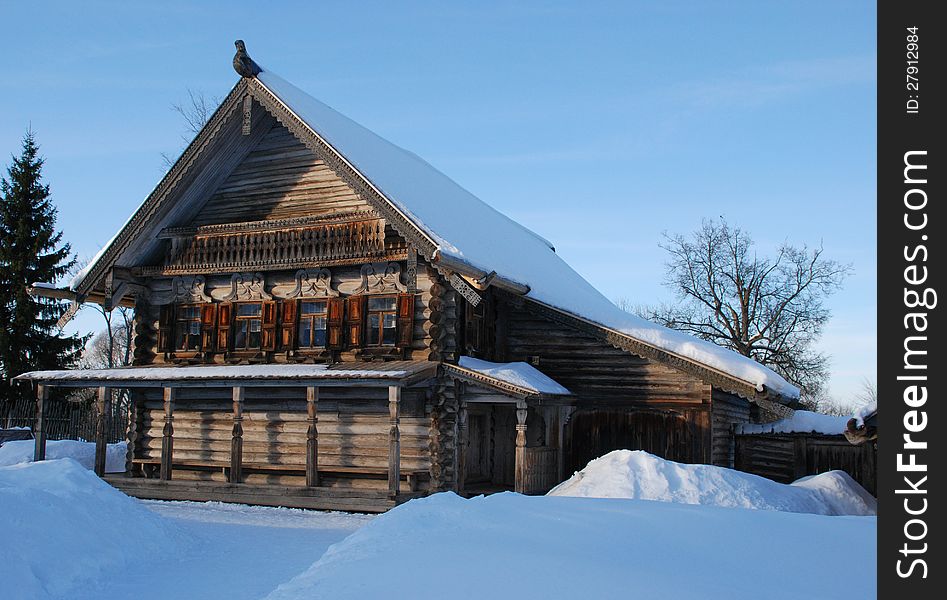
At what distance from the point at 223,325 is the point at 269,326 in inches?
60.3

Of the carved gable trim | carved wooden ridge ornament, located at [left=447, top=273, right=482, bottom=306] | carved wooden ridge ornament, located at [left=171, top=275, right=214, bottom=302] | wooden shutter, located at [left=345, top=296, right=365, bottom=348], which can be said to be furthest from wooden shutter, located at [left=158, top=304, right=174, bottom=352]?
carved wooden ridge ornament, located at [left=447, top=273, right=482, bottom=306]

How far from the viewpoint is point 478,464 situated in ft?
72.9

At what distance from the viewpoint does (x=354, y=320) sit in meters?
20.4

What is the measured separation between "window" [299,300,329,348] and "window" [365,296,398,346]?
1.26 m

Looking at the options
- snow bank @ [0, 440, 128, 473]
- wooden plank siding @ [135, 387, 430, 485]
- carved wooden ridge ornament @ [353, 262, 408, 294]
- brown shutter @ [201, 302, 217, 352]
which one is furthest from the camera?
snow bank @ [0, 440, 128, 473]

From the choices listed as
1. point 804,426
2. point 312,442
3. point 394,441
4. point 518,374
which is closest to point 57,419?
point 312,442

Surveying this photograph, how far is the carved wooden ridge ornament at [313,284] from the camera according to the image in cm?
2083

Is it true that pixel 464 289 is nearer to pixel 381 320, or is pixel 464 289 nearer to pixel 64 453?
pixel 381 320

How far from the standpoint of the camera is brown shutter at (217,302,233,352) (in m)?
22.0

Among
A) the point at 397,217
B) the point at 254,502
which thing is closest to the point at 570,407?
the point at 397,217

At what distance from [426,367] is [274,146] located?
25.3 feet

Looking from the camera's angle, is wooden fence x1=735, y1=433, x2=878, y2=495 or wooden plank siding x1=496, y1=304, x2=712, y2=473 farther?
wooden fence x1=735, y1=433, x2=878, y2=495

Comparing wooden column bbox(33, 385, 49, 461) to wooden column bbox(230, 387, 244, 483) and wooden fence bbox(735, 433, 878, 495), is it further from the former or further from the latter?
wooden fence bbox(735, 433, 878, 495)

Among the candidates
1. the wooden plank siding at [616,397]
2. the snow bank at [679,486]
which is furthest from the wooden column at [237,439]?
the snow bank at [679,486]
